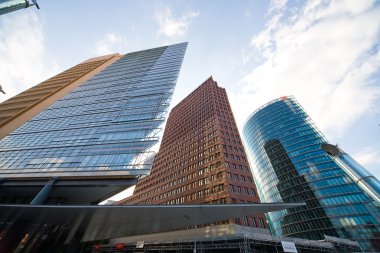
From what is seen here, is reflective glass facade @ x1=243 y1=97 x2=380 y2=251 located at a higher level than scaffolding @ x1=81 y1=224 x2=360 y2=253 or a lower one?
higher

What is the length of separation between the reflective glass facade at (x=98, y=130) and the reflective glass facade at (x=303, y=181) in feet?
119

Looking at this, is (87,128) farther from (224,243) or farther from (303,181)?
(303,181)

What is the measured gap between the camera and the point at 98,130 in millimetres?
38531

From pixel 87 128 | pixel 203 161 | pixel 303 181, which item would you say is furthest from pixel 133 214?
pixel 303 181

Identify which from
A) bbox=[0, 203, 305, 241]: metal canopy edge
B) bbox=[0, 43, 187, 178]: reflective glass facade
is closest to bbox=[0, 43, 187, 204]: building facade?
bbox=[0, 43, 187, 178]: reflective glass facade

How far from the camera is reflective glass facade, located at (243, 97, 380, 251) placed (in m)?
54.6

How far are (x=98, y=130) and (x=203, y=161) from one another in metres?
27.4

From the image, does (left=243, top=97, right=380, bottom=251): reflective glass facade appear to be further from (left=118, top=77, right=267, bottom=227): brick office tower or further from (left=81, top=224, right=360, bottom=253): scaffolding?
(left=118, top=77, right=267, bottom=227): brick office tower

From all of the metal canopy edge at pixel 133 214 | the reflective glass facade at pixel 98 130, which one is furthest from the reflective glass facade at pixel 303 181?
the reflective glass facade at pixel 98 130

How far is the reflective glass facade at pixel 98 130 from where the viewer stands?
28781 mm

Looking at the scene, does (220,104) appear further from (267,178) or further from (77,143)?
(77,143)

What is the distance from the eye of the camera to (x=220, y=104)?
234 ft

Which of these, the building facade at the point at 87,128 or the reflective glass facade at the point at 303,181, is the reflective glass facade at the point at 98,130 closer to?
the building facade at the point at 87,128

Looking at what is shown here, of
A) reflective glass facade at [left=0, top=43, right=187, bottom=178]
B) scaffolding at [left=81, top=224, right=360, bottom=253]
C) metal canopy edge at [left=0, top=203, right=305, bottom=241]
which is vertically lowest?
metal canopy edge at [left=0, top=203, right=305, bottom=241]
